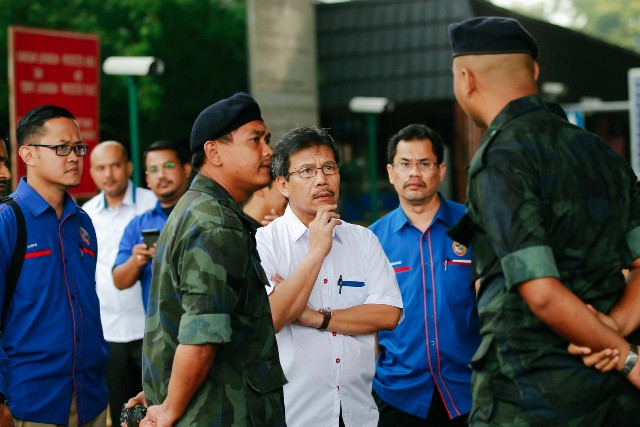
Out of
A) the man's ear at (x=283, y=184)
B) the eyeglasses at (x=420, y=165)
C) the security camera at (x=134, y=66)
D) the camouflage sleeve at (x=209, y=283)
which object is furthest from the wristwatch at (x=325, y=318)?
the security camera at (x=134, y=66)

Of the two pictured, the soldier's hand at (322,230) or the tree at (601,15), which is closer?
the soldier's hand at (322,230)

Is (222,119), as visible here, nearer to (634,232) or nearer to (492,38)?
(492,38)

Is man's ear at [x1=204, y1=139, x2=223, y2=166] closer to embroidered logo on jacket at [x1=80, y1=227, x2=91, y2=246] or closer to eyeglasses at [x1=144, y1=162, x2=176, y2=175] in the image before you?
embroidered logo on jacket at [x1=80, y1=227, x2=91, y2=246]

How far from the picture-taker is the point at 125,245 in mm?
5922

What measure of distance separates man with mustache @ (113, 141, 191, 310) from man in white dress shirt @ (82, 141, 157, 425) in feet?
0.72

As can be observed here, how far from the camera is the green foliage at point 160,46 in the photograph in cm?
1534

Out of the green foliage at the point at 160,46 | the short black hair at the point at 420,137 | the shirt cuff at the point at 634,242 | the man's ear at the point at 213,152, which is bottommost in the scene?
the shirt cuff at the point at 634,242

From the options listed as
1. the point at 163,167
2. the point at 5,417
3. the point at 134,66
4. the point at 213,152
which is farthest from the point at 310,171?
the point at 134,66

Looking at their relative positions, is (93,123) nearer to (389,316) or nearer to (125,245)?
(125,245)

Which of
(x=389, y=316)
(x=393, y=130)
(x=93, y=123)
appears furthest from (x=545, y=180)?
(x=393, y=130)

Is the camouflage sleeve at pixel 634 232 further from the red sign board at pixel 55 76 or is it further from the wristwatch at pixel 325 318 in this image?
the red sign board at pixel 55 76

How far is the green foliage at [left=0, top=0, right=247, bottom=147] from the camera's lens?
1534cm

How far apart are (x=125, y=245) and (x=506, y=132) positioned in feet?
12.1

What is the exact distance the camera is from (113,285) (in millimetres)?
6250
